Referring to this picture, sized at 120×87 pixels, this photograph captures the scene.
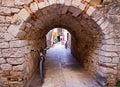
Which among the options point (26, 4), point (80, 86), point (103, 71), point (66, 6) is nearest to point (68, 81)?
point (80, 86)

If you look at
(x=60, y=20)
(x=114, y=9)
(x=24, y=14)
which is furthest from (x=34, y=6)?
(x=60, y=20)

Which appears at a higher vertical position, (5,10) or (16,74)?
(5,10)

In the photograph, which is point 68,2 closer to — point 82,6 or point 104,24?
point 82,6

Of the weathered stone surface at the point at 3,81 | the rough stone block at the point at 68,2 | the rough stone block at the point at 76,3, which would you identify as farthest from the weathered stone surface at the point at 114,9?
the weathered stone surface at the point at 3,81

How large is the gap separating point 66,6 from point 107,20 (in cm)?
98

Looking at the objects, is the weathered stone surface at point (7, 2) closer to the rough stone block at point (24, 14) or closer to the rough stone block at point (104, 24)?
the rough stone block at point (24, 14)

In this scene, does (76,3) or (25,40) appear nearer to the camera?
(76,3)

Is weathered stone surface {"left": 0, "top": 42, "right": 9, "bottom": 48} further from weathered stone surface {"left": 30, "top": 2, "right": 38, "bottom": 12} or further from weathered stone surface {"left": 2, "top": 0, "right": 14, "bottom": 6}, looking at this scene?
weathered stone surface {"left": 30, "top": 2, "right": 38, "bottom": 12}

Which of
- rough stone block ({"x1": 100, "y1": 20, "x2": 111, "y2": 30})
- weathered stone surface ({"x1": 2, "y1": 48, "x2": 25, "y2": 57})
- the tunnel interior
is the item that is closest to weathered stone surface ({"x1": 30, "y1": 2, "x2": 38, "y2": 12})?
the tunnel interior

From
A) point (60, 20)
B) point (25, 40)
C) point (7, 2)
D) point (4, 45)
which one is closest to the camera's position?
point (7, 2)

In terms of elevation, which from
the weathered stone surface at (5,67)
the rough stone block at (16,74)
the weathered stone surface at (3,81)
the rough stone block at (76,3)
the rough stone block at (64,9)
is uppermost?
the rough stone block at (76,3)

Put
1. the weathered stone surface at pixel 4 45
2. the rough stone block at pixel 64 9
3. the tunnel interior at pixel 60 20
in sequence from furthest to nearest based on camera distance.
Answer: the tunnel interior at pixel 60 20, the rough stone block at pixel 64 9, the weathered stone surface at pixel 4 45

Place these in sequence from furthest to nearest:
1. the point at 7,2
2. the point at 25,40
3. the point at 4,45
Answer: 1. the point at 25,40
2. the point at 4,45
3. the point at 7,2

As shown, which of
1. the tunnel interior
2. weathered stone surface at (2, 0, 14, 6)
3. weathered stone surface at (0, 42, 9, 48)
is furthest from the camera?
the tunnel interior
